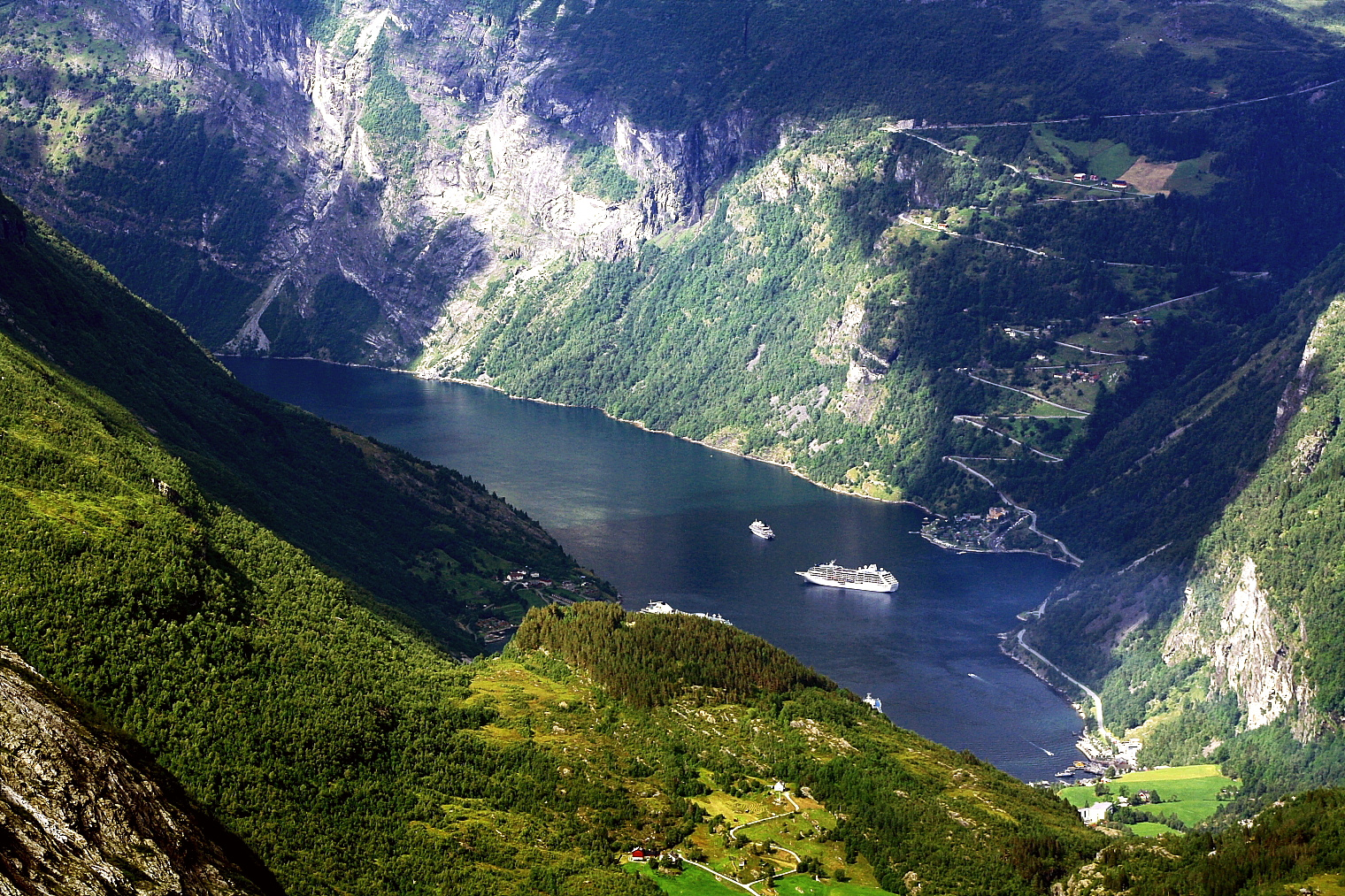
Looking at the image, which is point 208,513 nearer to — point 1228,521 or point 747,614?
point 747,614

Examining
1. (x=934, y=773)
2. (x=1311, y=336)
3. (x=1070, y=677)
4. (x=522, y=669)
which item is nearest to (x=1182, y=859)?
(x=934, y=773)

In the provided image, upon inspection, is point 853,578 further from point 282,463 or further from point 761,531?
point 282,463

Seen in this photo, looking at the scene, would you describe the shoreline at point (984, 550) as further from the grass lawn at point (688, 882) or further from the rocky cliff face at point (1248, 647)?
the grass lawn at point (688, 882)

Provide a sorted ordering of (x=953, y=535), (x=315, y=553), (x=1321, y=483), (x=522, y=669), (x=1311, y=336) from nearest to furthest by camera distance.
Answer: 1. (x=522, y=669)
2. (x=315, y=553)
3. (x=1321, y=483)
4. (x=1311, y=336)
5. (x=953, y=535)

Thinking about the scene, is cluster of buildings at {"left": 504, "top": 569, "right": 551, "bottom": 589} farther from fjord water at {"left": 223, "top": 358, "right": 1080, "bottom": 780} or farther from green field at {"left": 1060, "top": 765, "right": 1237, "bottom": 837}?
green field at {"left": 1060, "top": 765, "right": 1237, "bottom": 837}

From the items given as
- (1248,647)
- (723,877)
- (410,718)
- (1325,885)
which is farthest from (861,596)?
(1325,885)

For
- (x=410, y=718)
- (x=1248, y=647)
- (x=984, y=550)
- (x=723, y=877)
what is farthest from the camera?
(x=984, y=550)
